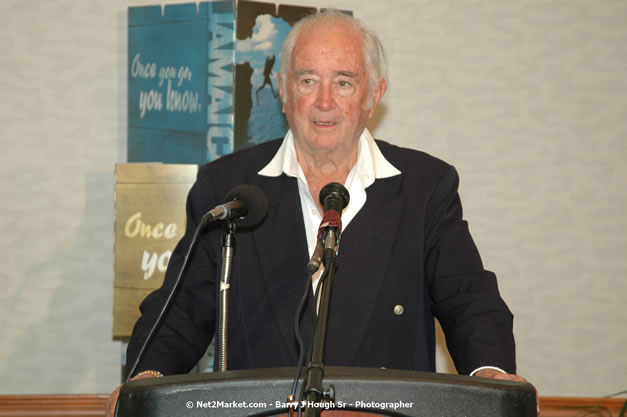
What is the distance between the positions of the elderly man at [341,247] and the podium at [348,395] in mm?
758

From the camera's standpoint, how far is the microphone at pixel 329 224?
1.14m

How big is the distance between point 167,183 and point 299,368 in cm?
186

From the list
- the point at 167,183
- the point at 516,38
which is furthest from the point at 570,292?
the point at 167,183

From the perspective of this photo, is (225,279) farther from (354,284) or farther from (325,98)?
(325,98)

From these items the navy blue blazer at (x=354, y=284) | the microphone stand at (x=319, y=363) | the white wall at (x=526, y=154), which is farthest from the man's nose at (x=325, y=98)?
the white wall at (x=526, y=154)

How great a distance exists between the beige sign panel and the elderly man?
2.16ft

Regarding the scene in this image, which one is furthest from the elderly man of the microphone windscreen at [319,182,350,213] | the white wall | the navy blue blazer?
the white wall

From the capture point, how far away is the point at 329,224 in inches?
47.9

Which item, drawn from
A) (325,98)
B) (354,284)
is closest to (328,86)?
(325,98)

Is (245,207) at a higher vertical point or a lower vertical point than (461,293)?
higher

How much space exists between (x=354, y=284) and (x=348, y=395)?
0.96 m

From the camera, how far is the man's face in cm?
197

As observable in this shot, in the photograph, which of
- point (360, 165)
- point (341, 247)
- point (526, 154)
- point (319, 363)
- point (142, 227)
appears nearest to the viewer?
point (319, 363)

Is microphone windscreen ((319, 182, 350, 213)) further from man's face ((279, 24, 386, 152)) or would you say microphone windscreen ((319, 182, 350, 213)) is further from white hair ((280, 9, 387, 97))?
white hair ((280, 9, 387, 97))
